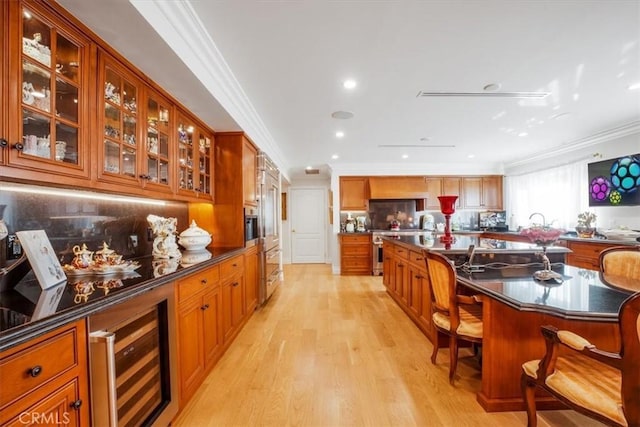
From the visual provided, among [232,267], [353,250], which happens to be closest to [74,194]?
[232,267]

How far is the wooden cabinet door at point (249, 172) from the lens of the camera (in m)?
3.34

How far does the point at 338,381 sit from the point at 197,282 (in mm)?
1287

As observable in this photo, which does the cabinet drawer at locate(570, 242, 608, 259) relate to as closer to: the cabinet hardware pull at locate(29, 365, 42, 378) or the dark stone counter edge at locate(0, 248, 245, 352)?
the dark stone counter edge at locate(0, 248, 245, 352)

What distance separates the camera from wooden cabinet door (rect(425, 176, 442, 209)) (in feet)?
21.5

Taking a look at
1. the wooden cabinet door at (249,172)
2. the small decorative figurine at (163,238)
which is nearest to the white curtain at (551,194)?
the wooden cabinet door at (249,172)

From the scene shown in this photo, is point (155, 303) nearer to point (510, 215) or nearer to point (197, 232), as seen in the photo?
point (197, 232)

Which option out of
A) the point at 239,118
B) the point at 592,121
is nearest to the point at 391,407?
the point at 239,118

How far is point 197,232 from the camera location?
2.61 m

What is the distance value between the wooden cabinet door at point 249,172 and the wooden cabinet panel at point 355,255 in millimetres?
2947

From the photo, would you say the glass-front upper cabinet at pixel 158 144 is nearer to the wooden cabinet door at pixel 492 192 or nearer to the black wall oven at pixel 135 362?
the black wall oven at pixel 135 362

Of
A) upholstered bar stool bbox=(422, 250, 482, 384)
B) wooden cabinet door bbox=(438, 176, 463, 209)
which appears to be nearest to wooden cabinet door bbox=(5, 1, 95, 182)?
upholstered bar stool bbox=(422, 250, 482, 384)

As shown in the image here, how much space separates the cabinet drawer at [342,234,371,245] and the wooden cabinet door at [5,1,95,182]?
508cm

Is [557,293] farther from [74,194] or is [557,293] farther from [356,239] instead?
[356,239]

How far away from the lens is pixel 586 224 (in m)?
4.49
